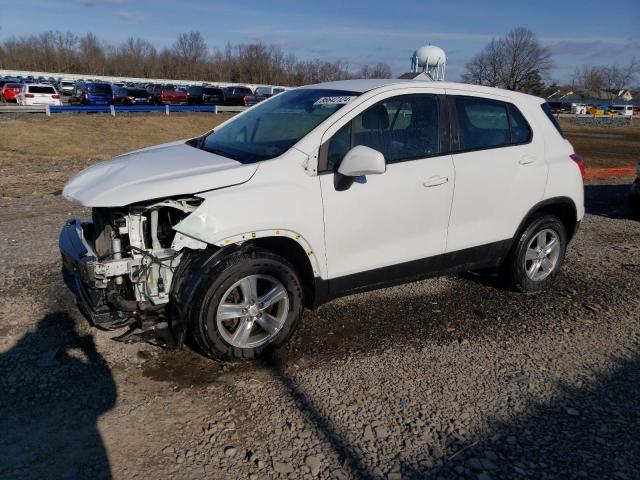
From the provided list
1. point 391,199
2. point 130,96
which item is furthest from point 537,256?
point 130,96

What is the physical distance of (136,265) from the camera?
11.5 feet

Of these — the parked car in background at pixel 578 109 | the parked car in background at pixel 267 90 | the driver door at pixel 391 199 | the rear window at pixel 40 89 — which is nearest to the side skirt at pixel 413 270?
the driver door at pixel 391 199

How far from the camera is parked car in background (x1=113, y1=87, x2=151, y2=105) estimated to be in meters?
36.8

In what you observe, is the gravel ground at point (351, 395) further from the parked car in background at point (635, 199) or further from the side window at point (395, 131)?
the parked car in background at point (635, 199)

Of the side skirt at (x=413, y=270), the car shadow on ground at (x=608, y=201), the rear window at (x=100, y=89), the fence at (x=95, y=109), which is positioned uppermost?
the rear window at (x=100, y=89)

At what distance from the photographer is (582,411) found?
3350 mm

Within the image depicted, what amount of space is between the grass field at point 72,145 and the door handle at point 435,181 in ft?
26.6

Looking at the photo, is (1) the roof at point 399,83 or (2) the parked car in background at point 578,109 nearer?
(1) the roof at point 399,83

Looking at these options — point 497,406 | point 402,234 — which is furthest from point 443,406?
point 402,234

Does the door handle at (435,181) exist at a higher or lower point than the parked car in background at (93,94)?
lower

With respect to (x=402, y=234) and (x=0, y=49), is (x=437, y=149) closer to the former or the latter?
(x=402, y=234)

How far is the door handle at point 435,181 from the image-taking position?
4.21 metres

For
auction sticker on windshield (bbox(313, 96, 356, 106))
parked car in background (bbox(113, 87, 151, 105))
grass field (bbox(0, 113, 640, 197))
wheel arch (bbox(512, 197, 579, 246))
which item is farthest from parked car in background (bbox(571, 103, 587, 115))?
auction sticker on windshield (bbox(313, 96, 356, 106))

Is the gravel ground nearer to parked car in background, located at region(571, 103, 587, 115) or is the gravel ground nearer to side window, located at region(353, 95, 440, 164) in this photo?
side window, located at region(353, 95, 440, 164)
